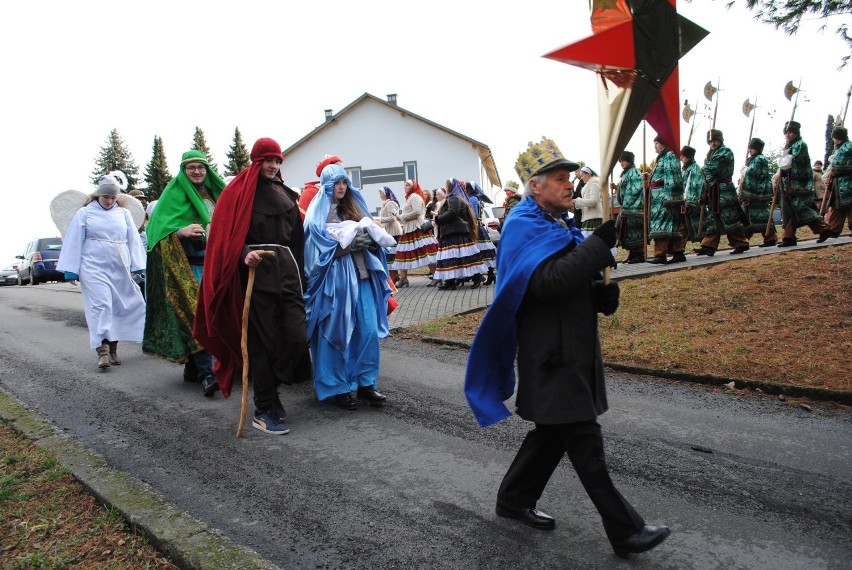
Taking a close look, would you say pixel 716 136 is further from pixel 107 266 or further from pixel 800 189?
pixel 107 266

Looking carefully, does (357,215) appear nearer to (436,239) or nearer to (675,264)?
(675,264)

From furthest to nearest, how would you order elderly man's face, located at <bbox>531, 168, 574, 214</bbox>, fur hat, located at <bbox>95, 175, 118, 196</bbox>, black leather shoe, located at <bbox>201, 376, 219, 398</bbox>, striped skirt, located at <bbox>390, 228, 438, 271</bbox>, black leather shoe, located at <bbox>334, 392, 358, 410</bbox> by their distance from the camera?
striped skirt, located at <bbox>390, 228, 438, 271</bbox>
fur hat, located at <bbox>95, 175, 118, 196</bbox>
black leather shoe, located at <bbox>201, 376, 219, 398</bbox>
black leather shoe, located at <bbox>334, 392, 358, 410</bbox>
elderly man's face, located at <bbox>531, 168, 574, 214</bbox>

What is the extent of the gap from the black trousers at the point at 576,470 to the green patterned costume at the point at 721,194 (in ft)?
34.1

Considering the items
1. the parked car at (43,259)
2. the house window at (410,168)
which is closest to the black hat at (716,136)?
the parked car at (43,259)

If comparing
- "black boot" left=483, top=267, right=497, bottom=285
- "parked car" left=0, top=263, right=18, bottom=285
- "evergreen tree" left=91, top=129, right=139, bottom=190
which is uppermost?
"evergreen tree" left=91, top=129, right=139, bottom=190

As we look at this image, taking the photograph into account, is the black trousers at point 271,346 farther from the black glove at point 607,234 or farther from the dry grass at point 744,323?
the dry grass at point 744,323

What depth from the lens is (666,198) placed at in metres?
12.2

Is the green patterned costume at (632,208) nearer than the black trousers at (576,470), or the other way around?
the black trousers at (576,470)

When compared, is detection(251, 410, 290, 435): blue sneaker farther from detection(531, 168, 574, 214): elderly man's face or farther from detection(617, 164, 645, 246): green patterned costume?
detection(617, 164, 645, 246): green patterned costume

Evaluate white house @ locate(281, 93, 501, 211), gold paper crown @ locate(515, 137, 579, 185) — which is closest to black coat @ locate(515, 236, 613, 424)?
gold paper crown @ locate(515, 137, 579, 185)

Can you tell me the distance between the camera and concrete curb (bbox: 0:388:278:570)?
9.95 feet

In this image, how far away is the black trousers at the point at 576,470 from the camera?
2998mm

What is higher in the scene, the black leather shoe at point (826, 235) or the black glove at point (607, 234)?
the black glove at point (607, 234)

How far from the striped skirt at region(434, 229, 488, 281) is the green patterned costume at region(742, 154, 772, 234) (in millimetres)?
5286
